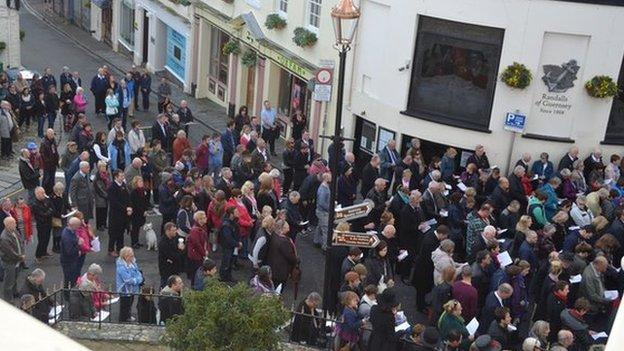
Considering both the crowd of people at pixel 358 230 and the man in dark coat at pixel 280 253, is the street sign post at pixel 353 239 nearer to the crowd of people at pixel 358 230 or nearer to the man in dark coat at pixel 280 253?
the crowd of people at pixel 358 230

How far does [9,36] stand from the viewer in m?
28.3

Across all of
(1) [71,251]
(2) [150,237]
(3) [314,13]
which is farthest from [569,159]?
(1) [71,251]

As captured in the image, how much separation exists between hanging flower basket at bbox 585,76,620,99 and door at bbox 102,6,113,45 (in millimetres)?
22246

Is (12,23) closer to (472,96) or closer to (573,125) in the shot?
(472,96)

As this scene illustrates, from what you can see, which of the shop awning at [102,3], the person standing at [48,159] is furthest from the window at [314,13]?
the shop awning at [102,3]

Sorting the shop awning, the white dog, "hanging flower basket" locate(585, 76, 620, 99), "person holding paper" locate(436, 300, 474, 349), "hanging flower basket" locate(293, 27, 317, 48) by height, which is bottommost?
the white dog

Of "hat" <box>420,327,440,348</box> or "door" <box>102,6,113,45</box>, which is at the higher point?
"hat" <box>420,327,440,348</box>

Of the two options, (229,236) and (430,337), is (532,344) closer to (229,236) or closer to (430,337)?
(430,337)

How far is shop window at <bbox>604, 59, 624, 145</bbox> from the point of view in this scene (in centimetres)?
1986

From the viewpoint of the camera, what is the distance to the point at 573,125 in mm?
19625

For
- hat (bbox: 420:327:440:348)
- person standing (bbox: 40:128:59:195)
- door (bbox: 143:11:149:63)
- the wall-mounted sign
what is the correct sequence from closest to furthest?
hat (bbox: 420:327:440:348) < person standing (bbox: 40:128:59:195) < the wall-mounted sign < door (bbox: 143:11:149:63)

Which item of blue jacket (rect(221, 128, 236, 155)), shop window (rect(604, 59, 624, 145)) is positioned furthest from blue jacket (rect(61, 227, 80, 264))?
shop window (rect(604, 59, 624, 145))

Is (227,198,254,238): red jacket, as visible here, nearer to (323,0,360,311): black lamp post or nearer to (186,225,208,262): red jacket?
(186,225,208,262): red jacket

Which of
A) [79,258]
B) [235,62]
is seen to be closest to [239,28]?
[235,62]
